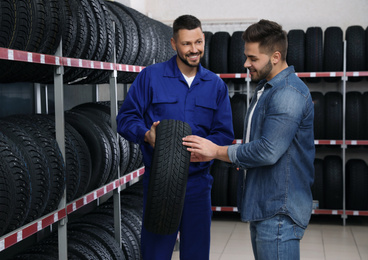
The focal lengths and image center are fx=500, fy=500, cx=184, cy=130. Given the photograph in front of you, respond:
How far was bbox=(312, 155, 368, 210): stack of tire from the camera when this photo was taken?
651cm

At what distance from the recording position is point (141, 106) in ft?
10.3

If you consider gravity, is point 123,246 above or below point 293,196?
below

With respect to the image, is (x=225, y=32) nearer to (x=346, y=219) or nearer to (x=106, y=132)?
(x=346, y=219)

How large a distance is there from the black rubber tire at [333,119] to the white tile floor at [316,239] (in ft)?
3.90

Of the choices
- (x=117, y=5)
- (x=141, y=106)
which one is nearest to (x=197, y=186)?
(x=141, y=106)

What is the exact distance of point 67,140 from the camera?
10.8 feet

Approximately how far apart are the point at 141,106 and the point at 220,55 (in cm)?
400

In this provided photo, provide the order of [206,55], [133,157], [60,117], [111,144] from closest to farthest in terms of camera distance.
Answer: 1. [60,117]
2. [111,144]
3. [133,157]
4. [206,55]

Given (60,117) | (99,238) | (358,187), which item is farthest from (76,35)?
(358,187)

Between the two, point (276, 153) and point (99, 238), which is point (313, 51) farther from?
point (276, 153)

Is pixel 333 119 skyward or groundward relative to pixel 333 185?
skyward

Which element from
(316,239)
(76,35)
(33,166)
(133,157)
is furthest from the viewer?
(316,239)

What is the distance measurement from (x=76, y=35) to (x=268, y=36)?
1.39 m

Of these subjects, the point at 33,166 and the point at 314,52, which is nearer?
the point at 33,166
